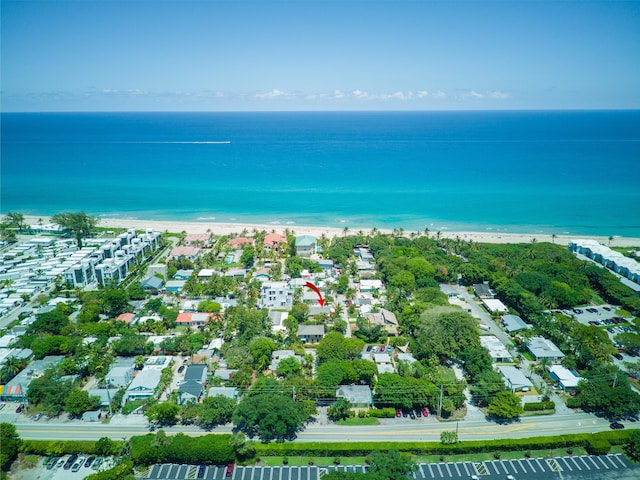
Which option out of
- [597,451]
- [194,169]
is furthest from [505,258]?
[194,169]

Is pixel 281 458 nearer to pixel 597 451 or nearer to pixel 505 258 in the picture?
pixel 597 451

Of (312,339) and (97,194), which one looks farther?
(97,194)

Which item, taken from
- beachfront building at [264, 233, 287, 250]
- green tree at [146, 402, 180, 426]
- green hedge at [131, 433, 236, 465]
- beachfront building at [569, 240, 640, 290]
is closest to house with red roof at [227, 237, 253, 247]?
beachfront building at [264, 233, 287, 250]

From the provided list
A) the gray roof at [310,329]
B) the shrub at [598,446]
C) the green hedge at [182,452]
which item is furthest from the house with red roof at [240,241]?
the shrub at [598,446]

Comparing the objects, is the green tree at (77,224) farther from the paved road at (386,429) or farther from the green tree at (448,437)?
the green tree at (448,437)

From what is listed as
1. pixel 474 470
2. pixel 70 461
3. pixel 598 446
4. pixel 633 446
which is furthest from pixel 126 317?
pixel 633 446

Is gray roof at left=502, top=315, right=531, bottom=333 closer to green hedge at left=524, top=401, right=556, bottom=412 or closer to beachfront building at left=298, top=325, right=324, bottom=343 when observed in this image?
green hedge at left=524, top=401, right=556, bottom=412

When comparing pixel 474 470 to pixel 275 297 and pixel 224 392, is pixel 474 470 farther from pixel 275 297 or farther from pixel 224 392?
pixel 275 297
